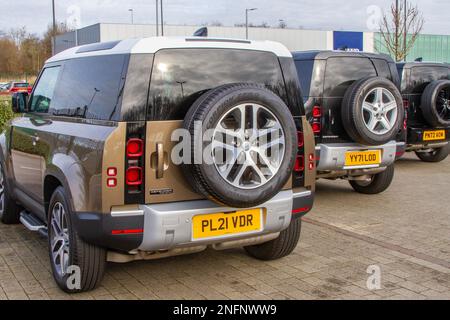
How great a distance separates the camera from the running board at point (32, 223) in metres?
4.83

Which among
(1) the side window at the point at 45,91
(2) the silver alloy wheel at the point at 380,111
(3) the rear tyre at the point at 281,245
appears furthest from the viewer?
(2) the silver alloy wheel at the point at 380,111

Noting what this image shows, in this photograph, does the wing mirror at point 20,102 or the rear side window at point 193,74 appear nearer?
the rear side window at point 193,74

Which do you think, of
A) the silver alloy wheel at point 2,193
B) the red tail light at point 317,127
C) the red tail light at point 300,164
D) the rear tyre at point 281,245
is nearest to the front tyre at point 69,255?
the rear tyre at point 281,245

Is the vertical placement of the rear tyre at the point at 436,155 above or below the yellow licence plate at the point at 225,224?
below

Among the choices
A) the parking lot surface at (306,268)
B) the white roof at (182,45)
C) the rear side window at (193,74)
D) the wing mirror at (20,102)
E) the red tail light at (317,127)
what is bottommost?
the parking lot surface at (306,268)

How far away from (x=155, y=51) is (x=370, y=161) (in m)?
3.97

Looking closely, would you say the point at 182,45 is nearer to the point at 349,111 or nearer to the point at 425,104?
the point at 349,111

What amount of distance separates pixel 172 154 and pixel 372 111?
367cm

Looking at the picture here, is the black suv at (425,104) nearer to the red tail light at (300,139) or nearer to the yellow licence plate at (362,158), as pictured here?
the yellow licence plate at (362,158)

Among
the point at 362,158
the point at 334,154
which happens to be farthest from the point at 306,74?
the point at 362,158

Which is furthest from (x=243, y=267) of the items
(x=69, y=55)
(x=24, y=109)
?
(x=24, y=109)

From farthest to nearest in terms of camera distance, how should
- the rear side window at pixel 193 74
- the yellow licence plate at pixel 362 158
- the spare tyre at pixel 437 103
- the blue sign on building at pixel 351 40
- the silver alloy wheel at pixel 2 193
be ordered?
the blue sign on building at pixel 351 40 < the spare tyre at pixel 437 103 < the yellow licence plate at pixel 362 158 < the silver alloy wheel at pixel 2 193 < the rear side window at pixel 193 74

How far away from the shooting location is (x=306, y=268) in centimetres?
476

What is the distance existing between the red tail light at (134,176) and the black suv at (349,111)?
11.5 feet
